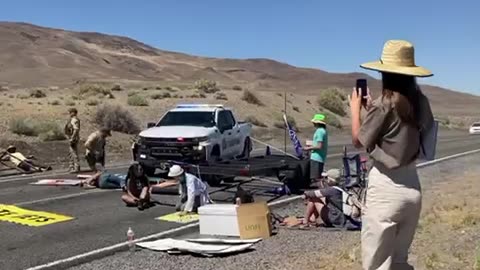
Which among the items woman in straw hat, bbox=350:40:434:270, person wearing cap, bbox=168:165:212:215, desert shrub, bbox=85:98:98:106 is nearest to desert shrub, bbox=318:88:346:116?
desert shrub, bbox=85:98:98:106

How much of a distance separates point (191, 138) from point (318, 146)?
155 inches

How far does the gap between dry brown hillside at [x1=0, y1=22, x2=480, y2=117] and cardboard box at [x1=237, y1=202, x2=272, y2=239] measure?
333ft

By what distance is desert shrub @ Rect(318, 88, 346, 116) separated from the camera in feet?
214

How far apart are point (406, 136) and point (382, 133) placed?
159 millimetres

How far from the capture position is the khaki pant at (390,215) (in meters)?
4.59

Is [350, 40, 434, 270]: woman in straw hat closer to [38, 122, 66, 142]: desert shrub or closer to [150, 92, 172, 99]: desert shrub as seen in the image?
[38, 122, 66, 142]: desert shrub

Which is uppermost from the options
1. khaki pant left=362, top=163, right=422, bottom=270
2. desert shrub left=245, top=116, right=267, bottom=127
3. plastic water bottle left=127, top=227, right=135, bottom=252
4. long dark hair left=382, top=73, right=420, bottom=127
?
long dark hair left=382, top=73, right=420, bottom=127

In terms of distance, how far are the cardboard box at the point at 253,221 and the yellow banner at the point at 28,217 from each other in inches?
138

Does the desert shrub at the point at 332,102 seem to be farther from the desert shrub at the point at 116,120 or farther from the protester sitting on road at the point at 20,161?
the protester sitting on road at the point at 20,161

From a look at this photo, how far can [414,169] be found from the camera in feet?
15.5

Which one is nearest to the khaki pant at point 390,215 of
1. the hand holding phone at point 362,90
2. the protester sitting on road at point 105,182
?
the hand holding phone at point 362,90

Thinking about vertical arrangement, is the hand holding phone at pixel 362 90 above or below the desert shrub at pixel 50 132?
above

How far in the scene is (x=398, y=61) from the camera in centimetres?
474

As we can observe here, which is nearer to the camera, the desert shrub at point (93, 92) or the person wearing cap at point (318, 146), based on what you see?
the person wearing cap at point (318, 146)
